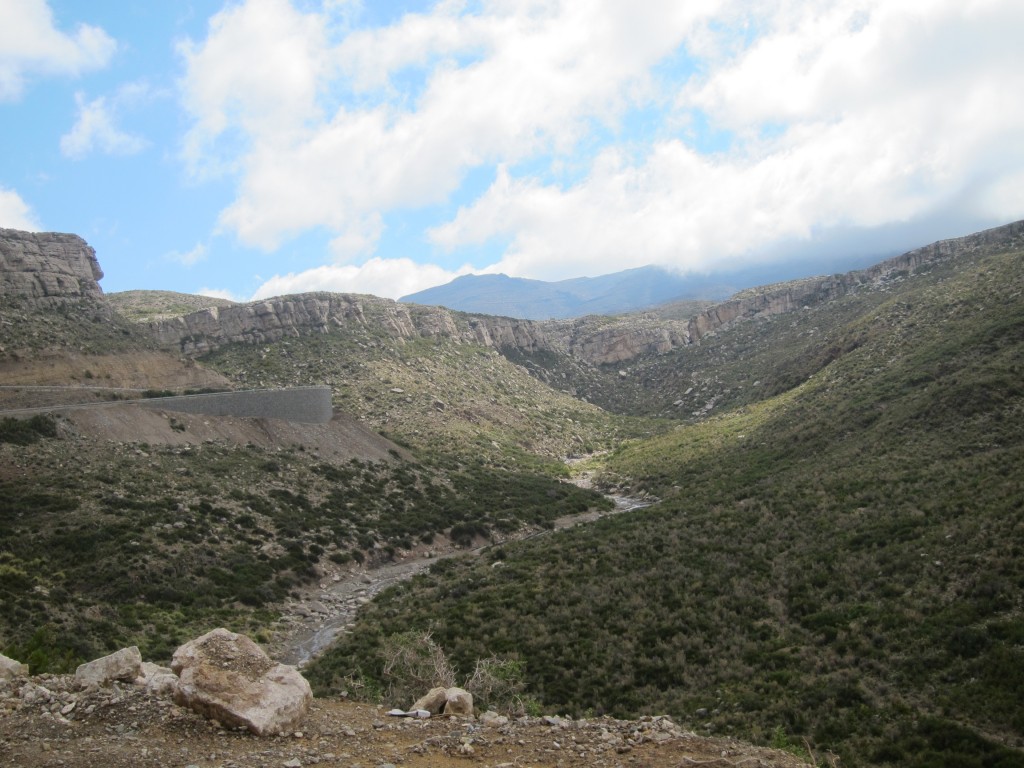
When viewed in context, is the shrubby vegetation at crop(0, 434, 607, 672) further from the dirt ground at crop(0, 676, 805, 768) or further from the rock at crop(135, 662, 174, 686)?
the dirt ground at crop(0, 676, 805, 768)

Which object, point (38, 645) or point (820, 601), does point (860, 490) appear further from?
point (38, 645)

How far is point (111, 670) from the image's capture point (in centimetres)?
926

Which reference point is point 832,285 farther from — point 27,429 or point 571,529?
point 27,429

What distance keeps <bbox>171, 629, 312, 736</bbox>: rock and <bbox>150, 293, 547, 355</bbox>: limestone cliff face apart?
59.6 m

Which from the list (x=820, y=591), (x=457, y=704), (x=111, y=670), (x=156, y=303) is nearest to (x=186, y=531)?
(x=111, y=670)

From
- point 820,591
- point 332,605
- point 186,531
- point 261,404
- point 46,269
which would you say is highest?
point 46,269

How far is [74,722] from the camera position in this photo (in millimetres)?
8086

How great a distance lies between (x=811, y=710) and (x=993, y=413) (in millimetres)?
24438

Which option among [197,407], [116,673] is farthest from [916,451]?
[197,407]

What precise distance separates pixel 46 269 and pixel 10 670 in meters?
49.3

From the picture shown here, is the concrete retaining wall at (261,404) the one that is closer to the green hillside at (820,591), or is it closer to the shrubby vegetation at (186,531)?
the shrubby vegetation at (186,531)

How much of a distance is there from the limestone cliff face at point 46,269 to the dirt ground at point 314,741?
45.1 m

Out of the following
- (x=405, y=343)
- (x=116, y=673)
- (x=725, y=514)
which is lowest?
(x=725, y=514)

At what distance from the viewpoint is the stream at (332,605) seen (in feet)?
69.5
